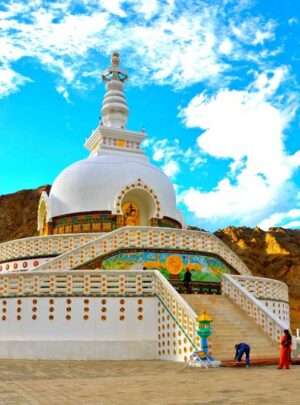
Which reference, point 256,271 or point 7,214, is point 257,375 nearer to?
point 256,271

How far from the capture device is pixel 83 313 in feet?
47.9

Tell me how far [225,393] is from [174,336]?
646 centimetres

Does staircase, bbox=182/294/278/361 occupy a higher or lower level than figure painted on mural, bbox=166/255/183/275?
lower

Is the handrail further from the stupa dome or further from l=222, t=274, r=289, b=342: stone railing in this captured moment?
the stupa dome

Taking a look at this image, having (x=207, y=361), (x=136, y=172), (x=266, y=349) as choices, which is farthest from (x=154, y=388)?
(x=136, y=172)

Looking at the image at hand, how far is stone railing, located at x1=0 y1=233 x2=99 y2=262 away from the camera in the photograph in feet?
67.0

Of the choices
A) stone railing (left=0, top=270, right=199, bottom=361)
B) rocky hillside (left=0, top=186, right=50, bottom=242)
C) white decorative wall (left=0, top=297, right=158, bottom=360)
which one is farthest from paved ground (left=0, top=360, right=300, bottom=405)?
rocky hillside (left=0, top=186, right=50, bottom=242)

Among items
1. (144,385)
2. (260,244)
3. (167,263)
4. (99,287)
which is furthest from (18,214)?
(144,385)

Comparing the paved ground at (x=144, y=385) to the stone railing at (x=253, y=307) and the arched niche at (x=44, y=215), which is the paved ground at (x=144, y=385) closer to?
the stone railing at (x=253, y=307)

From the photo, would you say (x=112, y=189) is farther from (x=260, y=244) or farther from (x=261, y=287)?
(x=260, y=244)

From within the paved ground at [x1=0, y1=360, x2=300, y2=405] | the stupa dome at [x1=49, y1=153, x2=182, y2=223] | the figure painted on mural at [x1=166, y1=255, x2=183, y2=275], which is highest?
the stupa dome at [x1=49, y1=153, x2=182, y2=223]

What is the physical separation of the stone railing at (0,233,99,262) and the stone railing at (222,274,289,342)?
5725mm

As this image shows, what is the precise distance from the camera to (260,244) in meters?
50.0

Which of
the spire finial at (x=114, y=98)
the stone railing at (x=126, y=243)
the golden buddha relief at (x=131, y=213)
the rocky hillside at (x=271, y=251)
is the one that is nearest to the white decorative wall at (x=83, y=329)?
the stone railing at (x=126, y=243)
